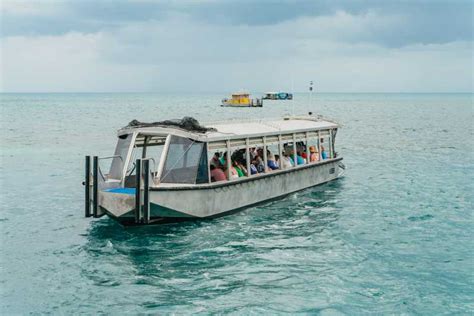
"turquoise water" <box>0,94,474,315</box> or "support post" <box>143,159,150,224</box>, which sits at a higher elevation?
"support post" <box>143,159,150,224</box>

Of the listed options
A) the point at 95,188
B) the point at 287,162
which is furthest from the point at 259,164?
the point at 95,188

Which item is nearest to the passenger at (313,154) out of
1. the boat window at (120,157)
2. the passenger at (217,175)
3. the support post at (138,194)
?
the passenger at (217,175)

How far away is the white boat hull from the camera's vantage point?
1571 centimetres

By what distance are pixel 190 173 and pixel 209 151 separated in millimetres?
1919

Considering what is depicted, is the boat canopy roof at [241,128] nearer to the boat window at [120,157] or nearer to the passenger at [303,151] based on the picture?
the boat window at [120,157]

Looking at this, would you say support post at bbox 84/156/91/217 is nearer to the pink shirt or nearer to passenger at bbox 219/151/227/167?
the pink shirt

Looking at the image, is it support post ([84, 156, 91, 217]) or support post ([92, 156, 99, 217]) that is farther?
support post ([84, 156, 91, 217])

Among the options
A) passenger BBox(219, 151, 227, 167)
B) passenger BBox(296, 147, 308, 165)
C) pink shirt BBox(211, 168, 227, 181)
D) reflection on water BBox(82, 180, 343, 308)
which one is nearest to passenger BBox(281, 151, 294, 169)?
passenger BBox(296, 147, 308, 165)

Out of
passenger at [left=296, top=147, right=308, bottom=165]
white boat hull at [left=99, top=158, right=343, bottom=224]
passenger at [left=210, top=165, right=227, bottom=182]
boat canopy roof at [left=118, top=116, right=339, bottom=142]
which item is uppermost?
boat canopy roof at [left=118, top=116, right=339, bottom=142]

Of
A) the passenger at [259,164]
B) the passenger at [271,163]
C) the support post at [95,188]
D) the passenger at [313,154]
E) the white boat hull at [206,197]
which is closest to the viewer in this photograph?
the white boat hull at [206,197]

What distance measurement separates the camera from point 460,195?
23.8 m

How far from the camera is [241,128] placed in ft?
66.5

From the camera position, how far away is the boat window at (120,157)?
1781 centimetres

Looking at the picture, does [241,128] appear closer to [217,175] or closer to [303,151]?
[217,175]
